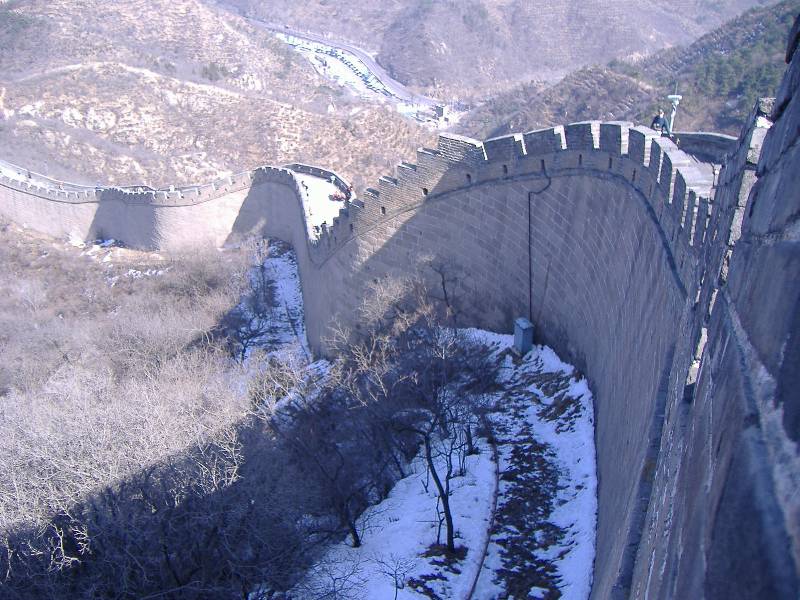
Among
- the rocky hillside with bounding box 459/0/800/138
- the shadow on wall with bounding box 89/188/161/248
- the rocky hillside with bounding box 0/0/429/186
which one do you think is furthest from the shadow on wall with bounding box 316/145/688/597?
the rocky hillside with bounding box 0/0/429/186

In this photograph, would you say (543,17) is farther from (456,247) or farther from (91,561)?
(91,561)

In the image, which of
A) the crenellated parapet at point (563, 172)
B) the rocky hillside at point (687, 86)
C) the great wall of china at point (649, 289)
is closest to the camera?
the great wall of china at point (649, 289)

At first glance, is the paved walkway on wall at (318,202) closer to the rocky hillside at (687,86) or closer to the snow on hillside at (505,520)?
the snow on hillside at (505,520)

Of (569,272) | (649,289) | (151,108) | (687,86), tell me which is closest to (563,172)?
(569,272)

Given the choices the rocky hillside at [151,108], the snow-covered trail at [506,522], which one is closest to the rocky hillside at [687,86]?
the rocky hillside at [151,108]

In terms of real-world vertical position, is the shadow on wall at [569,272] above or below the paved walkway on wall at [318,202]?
below
